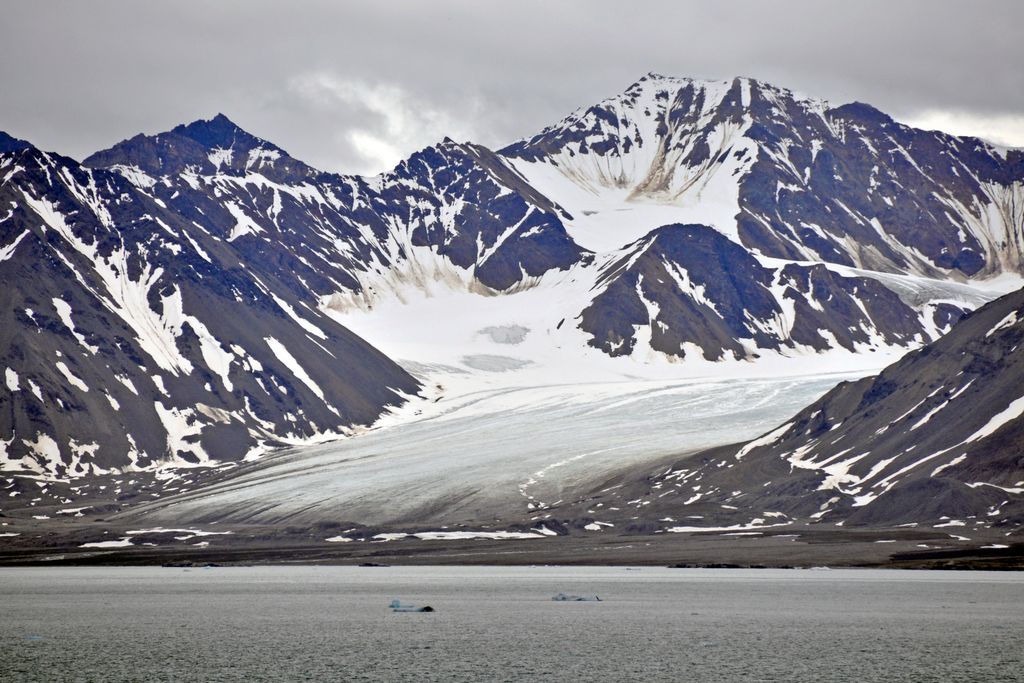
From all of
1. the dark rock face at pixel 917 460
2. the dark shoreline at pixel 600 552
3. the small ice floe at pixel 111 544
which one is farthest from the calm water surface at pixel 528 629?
the small ice floe at pixel 111 544

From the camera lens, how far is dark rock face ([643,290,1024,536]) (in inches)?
6152

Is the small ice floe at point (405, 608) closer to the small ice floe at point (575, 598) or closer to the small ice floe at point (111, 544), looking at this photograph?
the small ice floe at point (575, 598)

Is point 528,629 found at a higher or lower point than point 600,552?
lower

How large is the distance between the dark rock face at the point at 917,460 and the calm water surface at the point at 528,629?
40.6 metres

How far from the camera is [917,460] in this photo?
174m

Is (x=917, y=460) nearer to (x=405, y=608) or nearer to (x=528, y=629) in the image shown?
(x=405, y=608)

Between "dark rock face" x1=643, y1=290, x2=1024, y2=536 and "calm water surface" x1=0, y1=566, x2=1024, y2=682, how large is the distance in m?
40.6

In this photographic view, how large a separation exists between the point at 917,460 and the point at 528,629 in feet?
362

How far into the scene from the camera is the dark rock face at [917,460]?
156250 millimetres

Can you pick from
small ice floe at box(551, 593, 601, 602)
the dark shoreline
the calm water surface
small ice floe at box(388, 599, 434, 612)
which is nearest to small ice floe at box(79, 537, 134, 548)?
the dark shoreline

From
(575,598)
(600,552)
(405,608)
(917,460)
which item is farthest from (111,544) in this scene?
(575,598)

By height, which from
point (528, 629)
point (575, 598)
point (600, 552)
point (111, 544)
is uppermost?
point (111, 544)

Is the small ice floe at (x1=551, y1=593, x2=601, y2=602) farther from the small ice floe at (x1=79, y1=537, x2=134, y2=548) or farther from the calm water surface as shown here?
the small ice floe at (x1=79, y1=537, x2=134, y2=548)

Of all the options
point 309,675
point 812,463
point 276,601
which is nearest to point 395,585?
point 276,601
